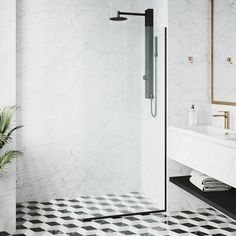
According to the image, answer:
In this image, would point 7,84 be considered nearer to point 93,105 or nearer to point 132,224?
point 93,105

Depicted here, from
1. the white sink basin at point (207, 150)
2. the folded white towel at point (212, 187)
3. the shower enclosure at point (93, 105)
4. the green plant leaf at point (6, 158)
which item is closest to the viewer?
the white sink basin at point (207, 150)

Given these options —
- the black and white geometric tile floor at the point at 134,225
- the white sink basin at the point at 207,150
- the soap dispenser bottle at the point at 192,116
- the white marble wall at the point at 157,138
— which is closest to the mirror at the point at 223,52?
the soap dispenser bottle at the point at 192,116

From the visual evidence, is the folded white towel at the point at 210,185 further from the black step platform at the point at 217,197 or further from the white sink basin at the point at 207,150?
the white sink basin at the point at 207,150

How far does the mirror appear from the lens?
11.9ft

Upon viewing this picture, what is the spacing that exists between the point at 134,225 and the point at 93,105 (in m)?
1.16

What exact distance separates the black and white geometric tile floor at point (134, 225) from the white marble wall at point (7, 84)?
16cm

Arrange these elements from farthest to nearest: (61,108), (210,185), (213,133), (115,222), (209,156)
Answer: (61,108), (213,133), (115,222), (210,185), (209,156)

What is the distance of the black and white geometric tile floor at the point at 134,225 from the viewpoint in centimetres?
332

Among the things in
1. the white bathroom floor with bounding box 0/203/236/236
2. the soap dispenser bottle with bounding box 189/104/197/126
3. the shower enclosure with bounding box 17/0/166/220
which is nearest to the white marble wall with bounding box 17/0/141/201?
the shower enclosure with bounding box 17/0/166/220

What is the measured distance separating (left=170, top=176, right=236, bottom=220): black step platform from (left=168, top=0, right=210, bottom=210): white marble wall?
29cm

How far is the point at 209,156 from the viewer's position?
3.13m

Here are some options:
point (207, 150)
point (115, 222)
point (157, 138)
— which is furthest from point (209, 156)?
point (115, 222)

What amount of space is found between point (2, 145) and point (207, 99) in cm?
210

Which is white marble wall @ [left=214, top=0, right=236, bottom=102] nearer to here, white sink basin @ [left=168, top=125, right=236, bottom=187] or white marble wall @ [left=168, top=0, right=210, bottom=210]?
white marble wall @ [left=168, top=0, right=210, bottom=210]
